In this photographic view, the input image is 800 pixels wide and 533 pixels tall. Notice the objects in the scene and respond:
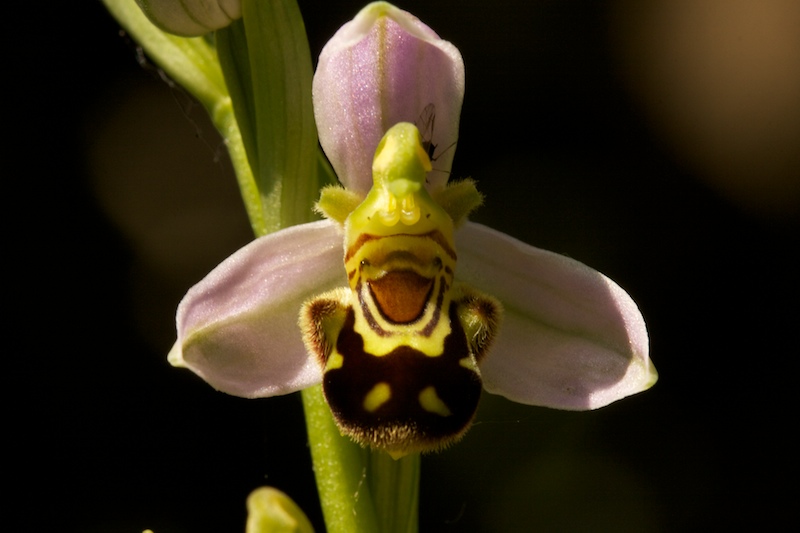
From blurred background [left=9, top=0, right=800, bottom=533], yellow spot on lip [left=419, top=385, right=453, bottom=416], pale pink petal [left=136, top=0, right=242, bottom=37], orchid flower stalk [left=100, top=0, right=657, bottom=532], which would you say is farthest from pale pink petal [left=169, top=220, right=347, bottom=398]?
blurred background [left=9, top=0, right=800, bottom=533]

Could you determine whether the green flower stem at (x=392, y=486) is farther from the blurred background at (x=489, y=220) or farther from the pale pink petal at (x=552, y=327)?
the blurred background at (x=489, y=220)

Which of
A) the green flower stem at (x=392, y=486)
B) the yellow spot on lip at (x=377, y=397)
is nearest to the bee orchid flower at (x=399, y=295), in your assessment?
the yellow spot on lip at (x=377, y=397)

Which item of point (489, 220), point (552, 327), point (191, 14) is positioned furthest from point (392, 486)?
point (489, 220)

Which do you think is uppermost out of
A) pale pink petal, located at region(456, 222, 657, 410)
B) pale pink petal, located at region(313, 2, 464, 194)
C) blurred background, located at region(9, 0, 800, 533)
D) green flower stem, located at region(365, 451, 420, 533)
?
pale pink petal, located at region(313, 2, 464, 194)

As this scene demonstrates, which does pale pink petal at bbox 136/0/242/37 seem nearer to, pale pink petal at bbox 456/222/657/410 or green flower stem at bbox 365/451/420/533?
pale pink petal at bbox 456/222/657/410

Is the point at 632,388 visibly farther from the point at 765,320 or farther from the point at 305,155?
the point at 765,320

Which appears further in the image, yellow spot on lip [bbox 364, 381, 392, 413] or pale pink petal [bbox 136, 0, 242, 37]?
pale pink petal [bbox 136, 0, 242, 37]

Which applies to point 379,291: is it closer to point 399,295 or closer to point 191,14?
point 399,295
